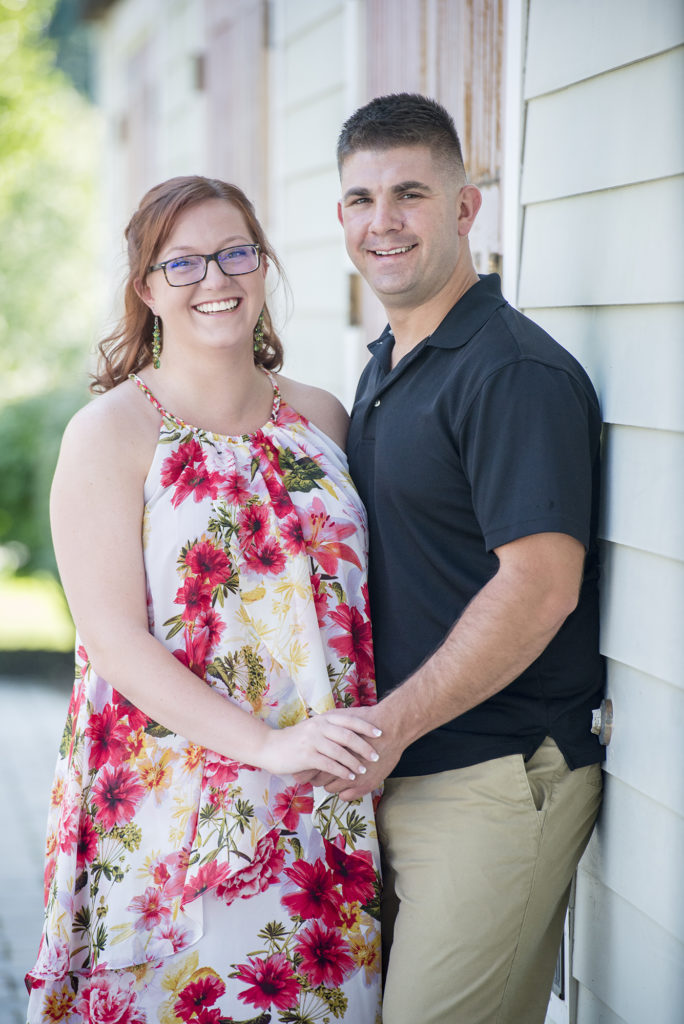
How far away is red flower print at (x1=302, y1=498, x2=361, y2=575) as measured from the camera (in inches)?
79.2

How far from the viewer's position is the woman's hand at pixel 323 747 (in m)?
1.81

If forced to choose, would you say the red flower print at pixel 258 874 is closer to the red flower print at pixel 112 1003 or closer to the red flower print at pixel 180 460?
the red flower print at pixel 112 1003

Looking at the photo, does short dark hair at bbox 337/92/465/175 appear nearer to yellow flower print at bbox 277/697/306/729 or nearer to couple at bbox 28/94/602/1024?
couple at bbox 28/94/602/1024

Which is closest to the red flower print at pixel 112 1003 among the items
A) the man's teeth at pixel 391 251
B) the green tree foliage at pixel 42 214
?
the man's teeth at pixel 391 251

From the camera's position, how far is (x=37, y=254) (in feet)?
52.9

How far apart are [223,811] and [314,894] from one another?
0.81 ft

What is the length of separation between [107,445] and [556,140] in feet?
3.48

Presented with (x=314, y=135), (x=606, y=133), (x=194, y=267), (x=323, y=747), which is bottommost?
(x=323, y=747)

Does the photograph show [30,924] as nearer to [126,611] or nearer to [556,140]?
[126,611]

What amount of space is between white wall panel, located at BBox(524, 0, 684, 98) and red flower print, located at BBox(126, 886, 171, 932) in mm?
1663

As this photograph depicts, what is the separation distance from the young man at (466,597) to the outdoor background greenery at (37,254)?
24.8 feet

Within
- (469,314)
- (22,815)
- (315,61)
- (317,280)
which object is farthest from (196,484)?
(22,815)

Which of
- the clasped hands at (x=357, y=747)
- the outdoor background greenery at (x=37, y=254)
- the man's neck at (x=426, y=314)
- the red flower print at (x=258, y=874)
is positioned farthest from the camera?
the outdoor background greenery at (x=37, y=254)

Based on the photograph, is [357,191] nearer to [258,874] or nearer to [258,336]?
[258,336]
